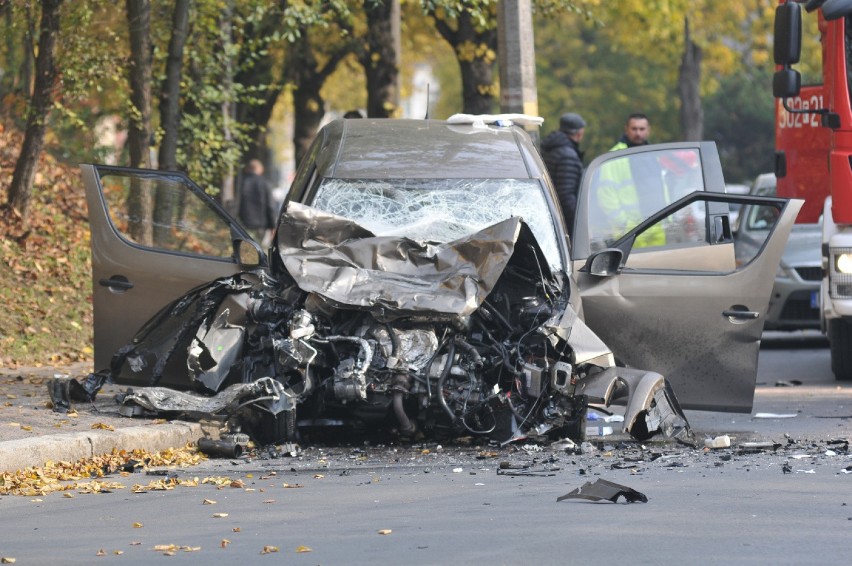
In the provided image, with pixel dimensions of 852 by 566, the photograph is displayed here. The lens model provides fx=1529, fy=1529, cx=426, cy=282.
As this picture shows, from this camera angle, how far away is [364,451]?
8734mm

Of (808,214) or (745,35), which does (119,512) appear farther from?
(745,35)

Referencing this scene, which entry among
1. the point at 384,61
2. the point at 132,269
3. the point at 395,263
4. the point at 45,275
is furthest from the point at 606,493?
the point at 384,61

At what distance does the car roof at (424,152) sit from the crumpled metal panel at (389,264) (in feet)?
2.25

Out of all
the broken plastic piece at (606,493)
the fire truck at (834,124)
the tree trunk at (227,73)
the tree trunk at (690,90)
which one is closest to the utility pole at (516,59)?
the fire truck at (834,124)

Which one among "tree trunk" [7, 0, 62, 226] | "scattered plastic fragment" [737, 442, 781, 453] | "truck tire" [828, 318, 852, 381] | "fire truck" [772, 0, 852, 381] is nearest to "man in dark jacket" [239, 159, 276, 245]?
"tree trunk" [7, 0, 62, 226]

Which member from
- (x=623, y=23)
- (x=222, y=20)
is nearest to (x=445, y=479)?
(x=222, y=20)

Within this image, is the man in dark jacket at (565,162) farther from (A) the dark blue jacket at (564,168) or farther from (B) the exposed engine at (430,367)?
(B) the exposed engine at (430,367)

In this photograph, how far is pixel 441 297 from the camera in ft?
27.3

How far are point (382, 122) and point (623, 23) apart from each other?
2419 centimetres

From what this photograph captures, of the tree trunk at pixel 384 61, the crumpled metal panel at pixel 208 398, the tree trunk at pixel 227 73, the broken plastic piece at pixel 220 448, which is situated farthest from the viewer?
the tree trunk at pixel 384 61

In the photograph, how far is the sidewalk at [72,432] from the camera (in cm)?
794

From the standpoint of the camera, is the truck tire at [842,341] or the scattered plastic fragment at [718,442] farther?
the truck tire at [842,341]

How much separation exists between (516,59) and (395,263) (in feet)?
23.3

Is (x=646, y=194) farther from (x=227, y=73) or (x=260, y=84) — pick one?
(x=260, y=84)
